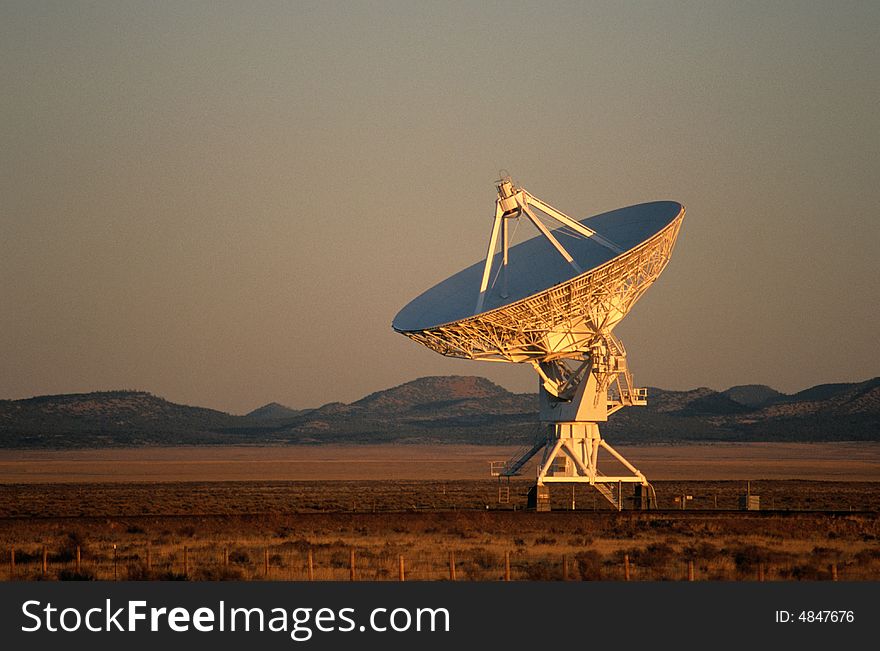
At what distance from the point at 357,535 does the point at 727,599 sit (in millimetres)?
23176

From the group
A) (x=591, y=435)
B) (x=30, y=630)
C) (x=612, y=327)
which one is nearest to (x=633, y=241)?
(x=612, y=327)

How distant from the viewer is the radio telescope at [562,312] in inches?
2110

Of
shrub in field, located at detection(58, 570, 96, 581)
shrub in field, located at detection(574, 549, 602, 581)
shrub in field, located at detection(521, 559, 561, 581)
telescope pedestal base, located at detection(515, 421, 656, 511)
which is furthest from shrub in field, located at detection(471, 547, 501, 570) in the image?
telescope pedestal base, located at detection(515, 421, 656, 511)

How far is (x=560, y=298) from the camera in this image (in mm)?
53750

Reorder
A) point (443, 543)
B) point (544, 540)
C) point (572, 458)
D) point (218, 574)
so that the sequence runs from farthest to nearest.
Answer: point (572, 458), point (544, 540), point (443, 543), point (218, 574)

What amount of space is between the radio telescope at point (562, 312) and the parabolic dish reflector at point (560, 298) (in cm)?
5

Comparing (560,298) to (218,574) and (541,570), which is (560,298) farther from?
(218,574)

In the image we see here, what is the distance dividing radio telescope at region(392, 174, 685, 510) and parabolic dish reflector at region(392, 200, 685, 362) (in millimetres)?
48

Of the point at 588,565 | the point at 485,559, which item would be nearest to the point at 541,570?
the point at 588,565

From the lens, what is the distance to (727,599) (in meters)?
25.8

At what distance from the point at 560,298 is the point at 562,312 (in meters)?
1.12

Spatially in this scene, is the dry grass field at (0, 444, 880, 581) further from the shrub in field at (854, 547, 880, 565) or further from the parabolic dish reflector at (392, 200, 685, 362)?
the parabolic dish reflector at (392, 200, 685, 362)

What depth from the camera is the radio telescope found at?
53.6m

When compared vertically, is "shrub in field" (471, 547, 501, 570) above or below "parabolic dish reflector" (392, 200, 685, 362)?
below
